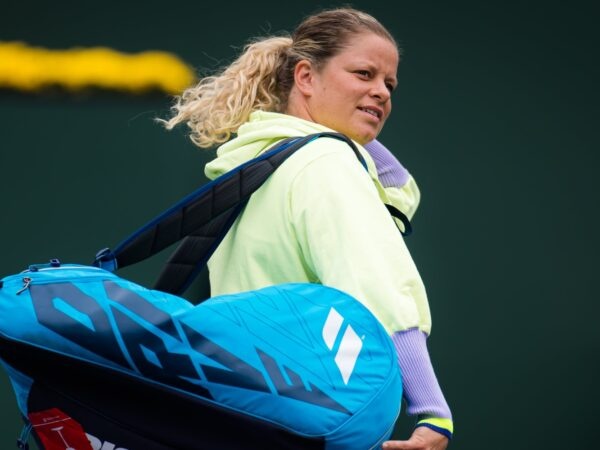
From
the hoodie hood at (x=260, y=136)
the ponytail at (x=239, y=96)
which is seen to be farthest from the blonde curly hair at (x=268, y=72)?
the hoodie hood at (x=260, y=136)

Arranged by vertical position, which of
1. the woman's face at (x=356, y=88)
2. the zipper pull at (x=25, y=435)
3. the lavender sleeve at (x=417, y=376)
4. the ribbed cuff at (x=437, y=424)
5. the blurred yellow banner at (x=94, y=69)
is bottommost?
the ribbed cuff at (x=437, y=424)

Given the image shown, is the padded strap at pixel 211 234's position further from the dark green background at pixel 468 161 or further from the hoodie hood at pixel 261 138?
the dark green background at pixel 468 161

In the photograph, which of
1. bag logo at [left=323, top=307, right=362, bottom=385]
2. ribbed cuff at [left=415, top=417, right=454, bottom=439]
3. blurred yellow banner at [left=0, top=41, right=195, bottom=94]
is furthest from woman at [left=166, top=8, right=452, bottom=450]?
blurred yellow banner at [left=0, top=41, right=195, bottom=94]

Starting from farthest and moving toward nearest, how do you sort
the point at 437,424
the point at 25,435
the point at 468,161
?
the point at 468,161, the point at 437,424, the point at 25,435

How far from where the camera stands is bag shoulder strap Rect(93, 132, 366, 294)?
70.8 inches

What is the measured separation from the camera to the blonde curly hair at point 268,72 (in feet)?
7.22

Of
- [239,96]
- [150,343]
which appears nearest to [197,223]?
[150,343]

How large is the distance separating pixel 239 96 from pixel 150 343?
2.91 feet

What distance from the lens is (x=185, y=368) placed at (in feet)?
4.91

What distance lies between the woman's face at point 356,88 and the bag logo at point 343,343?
662mm

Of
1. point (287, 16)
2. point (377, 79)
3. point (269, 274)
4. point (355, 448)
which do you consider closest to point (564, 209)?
point (287, 16)

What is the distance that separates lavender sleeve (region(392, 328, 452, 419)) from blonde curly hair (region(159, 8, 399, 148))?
68 centimetres

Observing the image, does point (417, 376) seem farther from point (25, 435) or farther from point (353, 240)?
point (25, 435)

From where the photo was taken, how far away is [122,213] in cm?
349
